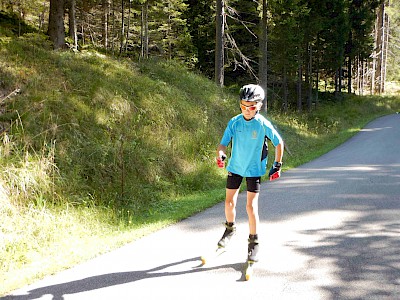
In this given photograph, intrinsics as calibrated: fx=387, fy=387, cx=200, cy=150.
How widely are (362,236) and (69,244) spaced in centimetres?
396

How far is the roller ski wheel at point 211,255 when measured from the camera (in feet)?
14.9

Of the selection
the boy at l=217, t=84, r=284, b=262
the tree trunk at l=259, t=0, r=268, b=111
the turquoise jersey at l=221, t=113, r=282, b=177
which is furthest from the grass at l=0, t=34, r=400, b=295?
the tree trunk at l=259, t=0, r=268, b=111

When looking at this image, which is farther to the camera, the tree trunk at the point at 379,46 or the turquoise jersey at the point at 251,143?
the tree trunk at the point at 379,46

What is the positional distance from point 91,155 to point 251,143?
158 inches

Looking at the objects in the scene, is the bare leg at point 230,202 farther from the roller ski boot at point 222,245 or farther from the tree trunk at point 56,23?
the tree trunk at point 56,23

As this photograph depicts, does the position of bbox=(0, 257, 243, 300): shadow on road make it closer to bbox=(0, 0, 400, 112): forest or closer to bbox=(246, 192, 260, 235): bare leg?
bbox=(246, 192, 260, 235): bare leg

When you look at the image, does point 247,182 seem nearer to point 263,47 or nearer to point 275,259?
point 275,259

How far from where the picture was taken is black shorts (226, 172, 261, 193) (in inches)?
182

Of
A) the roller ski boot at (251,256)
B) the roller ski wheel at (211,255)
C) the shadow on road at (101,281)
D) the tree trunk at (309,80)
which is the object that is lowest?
the shadow on road at (101,281)

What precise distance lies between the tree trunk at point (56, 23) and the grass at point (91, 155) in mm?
1385

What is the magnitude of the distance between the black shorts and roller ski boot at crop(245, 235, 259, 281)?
57 cm

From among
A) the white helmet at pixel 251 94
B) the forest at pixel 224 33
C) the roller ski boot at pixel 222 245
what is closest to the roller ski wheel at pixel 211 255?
the roller ski boot at pixel 222 245

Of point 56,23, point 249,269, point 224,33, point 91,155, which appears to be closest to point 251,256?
point 249,269

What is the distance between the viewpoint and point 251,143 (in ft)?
15.1
